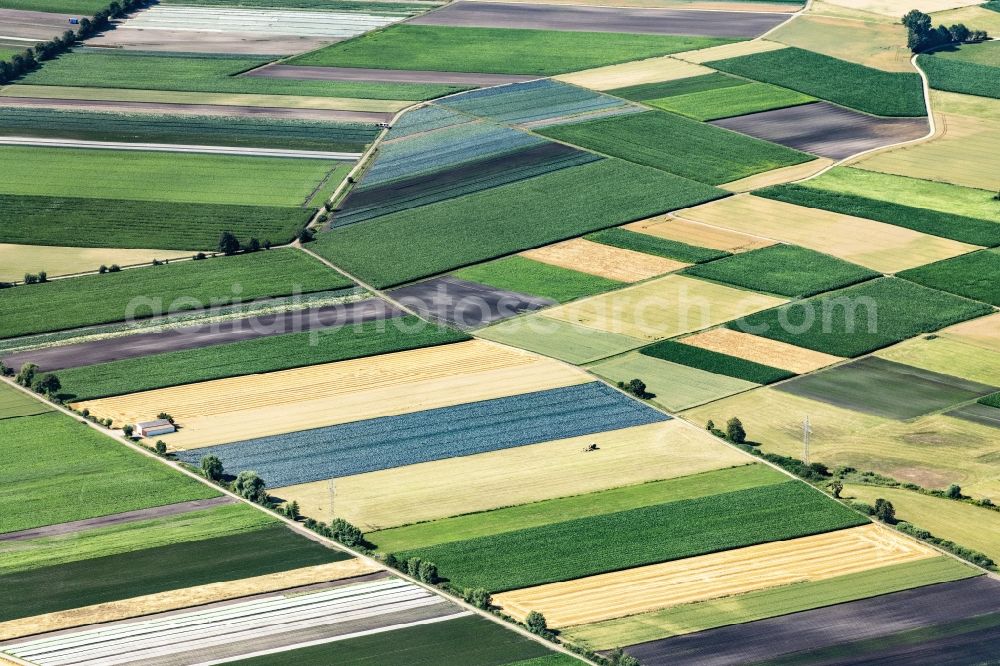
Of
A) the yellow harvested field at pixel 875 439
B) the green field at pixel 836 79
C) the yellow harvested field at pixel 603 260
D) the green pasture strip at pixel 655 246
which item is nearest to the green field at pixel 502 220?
the yellow harvested field at pixel 603 260

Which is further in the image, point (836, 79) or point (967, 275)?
point (836, 79)

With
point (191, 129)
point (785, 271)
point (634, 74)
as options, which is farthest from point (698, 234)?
point (191, 129)

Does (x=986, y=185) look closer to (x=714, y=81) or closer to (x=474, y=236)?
(x=714, y=81)

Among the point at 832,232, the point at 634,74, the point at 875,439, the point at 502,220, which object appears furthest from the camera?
the point at 634,74

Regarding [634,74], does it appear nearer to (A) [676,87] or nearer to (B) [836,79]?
(A) [676,87]

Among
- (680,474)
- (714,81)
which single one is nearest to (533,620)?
(680,474)

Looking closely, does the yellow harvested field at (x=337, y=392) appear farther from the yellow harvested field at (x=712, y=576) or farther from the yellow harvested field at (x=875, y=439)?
the yellow harvested field at (x=712, y=576)
